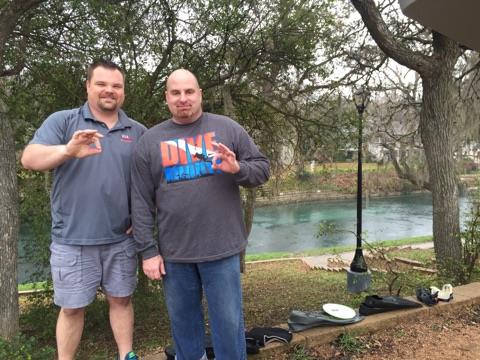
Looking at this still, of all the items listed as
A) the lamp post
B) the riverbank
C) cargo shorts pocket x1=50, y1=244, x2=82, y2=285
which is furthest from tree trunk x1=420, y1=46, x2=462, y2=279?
the riverbank

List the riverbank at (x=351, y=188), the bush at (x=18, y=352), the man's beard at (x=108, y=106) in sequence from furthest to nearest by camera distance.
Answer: the riverbank at (x=351, y=188) → the bush at (x=18, y=352) → the man's beard at (x=108, y=106)

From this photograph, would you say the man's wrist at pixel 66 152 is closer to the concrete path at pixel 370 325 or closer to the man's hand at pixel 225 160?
the man's hand at pixel 225 160

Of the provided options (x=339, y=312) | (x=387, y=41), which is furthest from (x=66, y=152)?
(x=387, y=41)

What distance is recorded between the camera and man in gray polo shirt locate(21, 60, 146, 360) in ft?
6.86

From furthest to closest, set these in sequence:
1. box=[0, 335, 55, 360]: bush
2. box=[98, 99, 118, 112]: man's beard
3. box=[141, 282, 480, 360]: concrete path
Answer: box=[141, 282, 480, 360]: concrete path < box=[0, 335, 55, 360]: bush < box=[98, 99, 118, 112]: man's beard

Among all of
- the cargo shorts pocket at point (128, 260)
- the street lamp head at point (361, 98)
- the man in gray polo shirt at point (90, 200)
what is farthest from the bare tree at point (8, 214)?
the street lamp head at point (361, 98)

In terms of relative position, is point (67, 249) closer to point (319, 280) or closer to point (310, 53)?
point (310, 53)

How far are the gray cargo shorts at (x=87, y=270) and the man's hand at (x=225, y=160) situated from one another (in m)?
0.66

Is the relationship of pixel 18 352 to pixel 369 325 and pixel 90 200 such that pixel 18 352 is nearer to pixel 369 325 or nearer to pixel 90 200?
pixel 90 200

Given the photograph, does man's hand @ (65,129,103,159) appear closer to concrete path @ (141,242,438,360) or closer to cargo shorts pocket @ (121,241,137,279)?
cargo shorts pocket @ (121,241,137,279)

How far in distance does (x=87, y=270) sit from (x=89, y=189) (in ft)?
1.33

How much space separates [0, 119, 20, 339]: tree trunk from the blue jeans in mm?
1879

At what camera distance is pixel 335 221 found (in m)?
24.5

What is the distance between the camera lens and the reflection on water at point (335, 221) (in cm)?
1994
